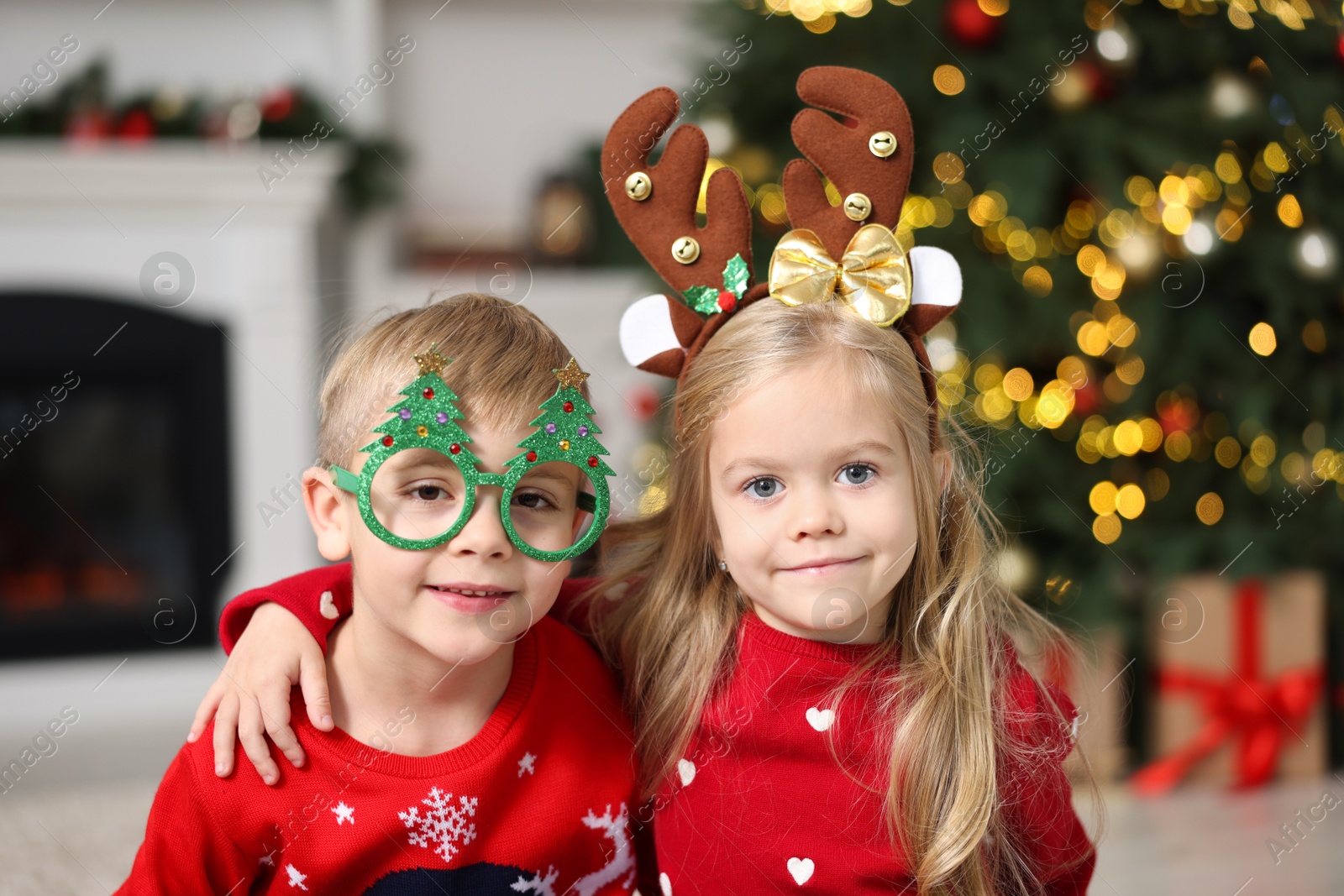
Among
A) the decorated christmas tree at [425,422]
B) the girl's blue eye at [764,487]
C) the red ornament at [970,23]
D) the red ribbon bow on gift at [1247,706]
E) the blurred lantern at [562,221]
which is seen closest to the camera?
the decorated christmas tree at [425,422]

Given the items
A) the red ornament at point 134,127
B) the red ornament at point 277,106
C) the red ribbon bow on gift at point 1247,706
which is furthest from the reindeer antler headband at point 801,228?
the red ornament at point 134,127

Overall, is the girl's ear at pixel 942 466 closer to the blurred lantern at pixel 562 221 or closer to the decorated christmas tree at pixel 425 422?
the decorated christmas tree at pixel 425 422

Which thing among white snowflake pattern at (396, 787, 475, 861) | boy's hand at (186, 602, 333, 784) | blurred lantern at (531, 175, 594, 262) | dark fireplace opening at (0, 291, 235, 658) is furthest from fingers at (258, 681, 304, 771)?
blurred lantern at (531, 175, 594, 262)

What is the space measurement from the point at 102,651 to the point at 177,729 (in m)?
0.29

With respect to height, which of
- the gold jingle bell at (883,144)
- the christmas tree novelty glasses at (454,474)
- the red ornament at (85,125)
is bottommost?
the red ornament at (85,125)

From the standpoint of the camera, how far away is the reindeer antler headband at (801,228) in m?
1.01

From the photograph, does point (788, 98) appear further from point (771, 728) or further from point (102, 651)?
point (102, 651)

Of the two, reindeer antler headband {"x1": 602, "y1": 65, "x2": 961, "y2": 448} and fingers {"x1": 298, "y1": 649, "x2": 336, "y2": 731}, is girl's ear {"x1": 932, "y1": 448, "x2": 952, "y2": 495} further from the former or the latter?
fingers {"x1": 298, "y1": 649, "x2": 336, "y2": 731}

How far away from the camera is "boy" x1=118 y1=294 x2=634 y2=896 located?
88 cm

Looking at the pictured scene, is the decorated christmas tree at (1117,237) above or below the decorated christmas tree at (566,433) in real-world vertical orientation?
→ below

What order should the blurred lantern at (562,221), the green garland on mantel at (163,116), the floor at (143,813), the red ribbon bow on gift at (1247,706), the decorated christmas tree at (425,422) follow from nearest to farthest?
1. the decorated christmas tree at (425,422)
2. the floor at (143,813)
3. the red ribbon bow on gift at (1247,706)
4. the green garland on mantel at (163,116)
5. the blurred lantern at (562,221)

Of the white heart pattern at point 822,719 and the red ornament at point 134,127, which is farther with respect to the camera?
the red ornament at point 134,127

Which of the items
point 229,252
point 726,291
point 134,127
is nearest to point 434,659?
point 726,291

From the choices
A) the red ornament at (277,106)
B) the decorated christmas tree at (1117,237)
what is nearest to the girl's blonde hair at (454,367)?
the decorated christmas tree at (1117,237)
